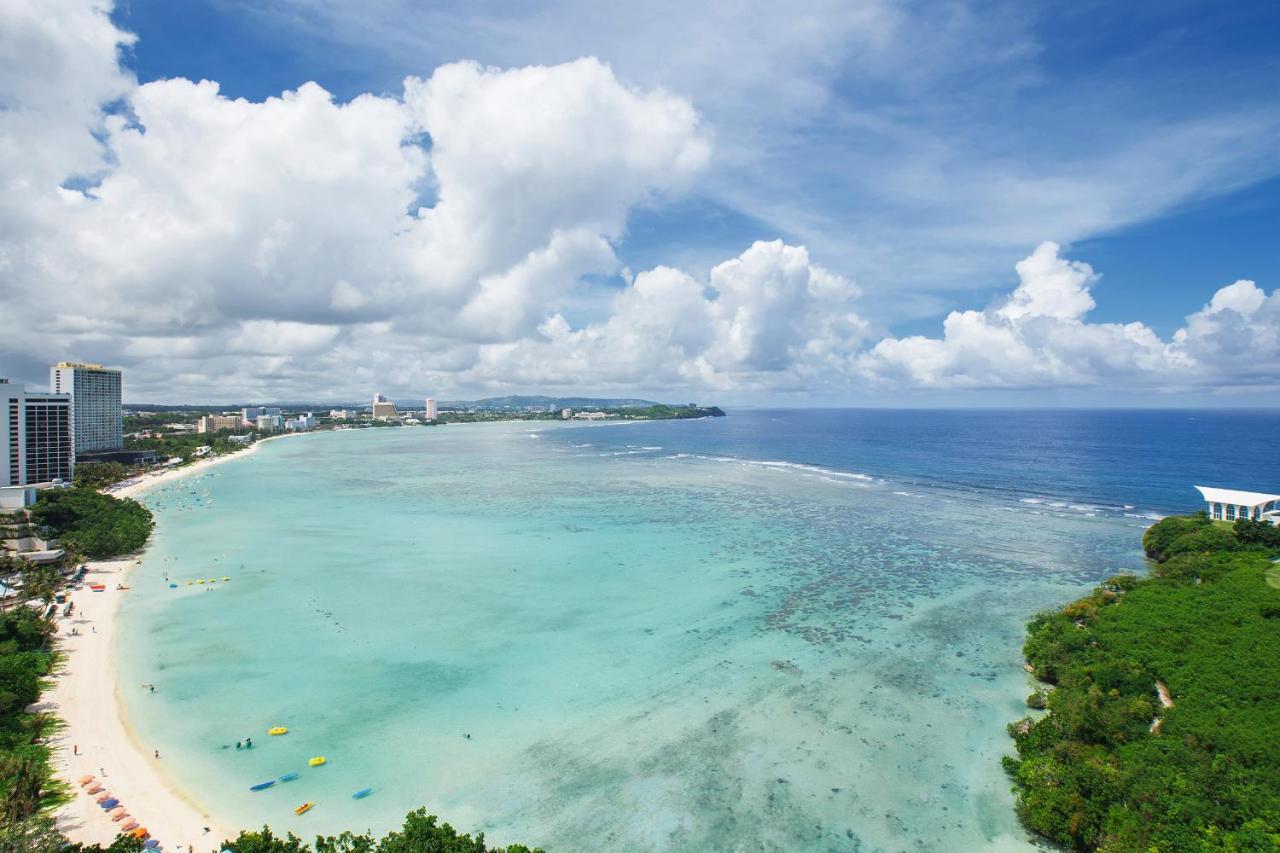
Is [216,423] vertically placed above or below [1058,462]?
below

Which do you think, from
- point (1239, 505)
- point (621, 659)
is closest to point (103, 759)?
point (621, 659)

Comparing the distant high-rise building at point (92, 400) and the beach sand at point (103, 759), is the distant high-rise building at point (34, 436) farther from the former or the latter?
the beach sand at point (103, 759)

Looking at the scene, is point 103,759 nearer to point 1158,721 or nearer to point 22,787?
point 22,787

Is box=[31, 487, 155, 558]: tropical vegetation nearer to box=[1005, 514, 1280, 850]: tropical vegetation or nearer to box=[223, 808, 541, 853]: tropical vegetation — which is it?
box=[223, 808, 541, 853]: tropical vegetation

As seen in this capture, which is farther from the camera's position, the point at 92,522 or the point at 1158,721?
the point at 92,522

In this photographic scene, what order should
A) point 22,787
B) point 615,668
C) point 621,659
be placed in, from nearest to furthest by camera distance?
point 22,787, point 615,668, point 621,659

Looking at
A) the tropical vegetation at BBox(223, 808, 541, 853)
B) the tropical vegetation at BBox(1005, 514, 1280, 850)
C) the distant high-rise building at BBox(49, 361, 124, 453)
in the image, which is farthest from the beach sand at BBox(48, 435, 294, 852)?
the distant high-rise building at BBox(49, 361, 124, 453)
